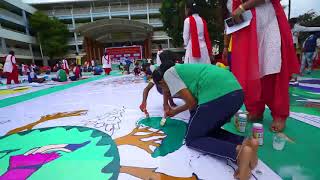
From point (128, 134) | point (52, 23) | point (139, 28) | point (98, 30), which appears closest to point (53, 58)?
point (52, 23)

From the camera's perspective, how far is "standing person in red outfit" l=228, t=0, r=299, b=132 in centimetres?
194

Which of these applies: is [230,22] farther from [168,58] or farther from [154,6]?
[154,6]

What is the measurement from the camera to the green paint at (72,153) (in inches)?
58.9

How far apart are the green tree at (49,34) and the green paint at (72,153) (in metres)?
26.9

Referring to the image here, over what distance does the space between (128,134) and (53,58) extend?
95.4ft

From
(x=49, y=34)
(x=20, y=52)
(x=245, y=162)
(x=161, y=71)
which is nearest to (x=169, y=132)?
(x=161, y=71)

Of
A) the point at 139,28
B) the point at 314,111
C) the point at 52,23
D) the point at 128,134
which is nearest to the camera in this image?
the point at 128,134


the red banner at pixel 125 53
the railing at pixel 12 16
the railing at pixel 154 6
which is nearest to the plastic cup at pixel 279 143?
the red banner at pixel 125 53

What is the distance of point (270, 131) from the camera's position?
201 cm

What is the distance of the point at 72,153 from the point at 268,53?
5.99ft

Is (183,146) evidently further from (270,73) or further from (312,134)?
(312,134)

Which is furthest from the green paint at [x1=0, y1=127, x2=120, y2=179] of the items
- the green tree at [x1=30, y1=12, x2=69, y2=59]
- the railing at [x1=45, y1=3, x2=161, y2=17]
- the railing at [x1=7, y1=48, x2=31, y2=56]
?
the railing at [x1=45, y1=3, x2=161, y2=17]

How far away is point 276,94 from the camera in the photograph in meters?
1.98

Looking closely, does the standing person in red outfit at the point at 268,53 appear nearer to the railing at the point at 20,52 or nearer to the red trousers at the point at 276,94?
the red trousers at the point at 276,94
